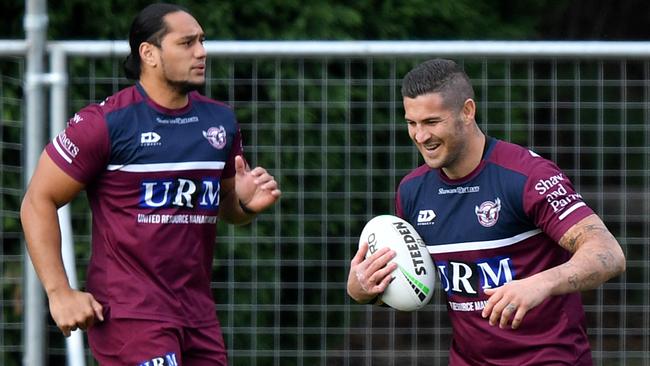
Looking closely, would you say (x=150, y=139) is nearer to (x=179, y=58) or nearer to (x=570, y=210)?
(x=179, y=58)

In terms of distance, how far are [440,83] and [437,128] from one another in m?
0.18

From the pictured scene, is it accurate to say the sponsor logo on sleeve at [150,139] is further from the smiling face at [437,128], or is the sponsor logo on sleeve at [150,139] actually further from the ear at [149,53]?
the smiling face at [437,128]

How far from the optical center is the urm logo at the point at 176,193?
17.4 feet

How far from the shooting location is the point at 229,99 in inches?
264

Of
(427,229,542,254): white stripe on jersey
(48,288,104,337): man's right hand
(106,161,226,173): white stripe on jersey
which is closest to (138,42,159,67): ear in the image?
(106,161,226,173): white stripe on jersey

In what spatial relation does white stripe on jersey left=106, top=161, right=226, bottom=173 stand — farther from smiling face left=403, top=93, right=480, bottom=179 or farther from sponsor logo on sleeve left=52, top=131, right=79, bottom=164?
smiling face left=403, top=93, right=480, bottom=179

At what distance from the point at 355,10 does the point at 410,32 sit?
1.42 feet

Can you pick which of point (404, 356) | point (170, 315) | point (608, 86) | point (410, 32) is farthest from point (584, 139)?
point (170, 315)

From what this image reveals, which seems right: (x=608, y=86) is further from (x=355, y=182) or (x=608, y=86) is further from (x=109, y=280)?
(x=109, y=280)

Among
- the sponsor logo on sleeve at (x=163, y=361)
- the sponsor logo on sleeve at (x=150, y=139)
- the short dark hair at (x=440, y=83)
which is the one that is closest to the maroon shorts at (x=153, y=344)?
the sponsor logo on sleeve at (x=163, y=361)

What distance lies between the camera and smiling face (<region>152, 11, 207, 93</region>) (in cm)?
541

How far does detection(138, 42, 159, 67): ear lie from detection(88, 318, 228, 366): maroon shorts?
3.47 feet

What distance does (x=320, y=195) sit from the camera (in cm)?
667

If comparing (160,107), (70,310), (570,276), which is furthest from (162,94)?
(570,276)
